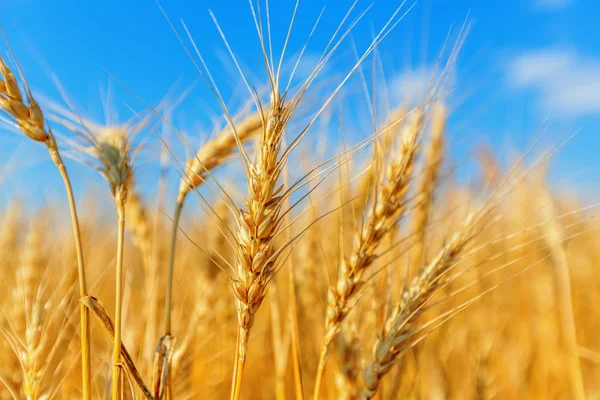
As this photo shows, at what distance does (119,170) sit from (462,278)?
2.71m

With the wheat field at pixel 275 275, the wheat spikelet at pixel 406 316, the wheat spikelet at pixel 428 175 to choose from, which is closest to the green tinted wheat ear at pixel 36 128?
the wheat field at pixel 275 275

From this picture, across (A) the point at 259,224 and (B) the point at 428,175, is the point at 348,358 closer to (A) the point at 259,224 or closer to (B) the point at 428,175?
(A) the point at 259,224

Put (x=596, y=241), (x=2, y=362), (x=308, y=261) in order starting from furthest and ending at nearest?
(x=596, y=241), (x=308, y=261), (x=2, y=362)

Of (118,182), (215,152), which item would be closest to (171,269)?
(118,182)

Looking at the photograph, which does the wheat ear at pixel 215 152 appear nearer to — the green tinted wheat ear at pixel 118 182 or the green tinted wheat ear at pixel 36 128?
the green tinted wheat ear at pixel 118 182

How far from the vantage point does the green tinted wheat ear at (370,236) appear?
42.6 inches

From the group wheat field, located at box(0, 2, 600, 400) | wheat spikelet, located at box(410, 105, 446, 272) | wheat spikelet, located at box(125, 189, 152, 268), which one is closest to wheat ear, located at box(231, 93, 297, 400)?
wheat field, located at box(0, 2, 600, 400)

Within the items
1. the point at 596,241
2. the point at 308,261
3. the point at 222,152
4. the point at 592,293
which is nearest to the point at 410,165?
the point at 222,152

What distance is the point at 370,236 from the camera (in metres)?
1.16

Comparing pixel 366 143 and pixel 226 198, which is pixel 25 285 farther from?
pixel 366 143

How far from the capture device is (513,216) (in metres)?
3.16

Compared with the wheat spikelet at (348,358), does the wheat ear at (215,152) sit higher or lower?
higher

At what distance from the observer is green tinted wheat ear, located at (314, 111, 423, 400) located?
1083 millimetres

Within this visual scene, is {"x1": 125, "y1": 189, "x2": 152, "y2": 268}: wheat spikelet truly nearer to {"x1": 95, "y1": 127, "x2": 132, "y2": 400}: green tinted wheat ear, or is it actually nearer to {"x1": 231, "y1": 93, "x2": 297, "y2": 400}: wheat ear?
{"x1": 95, "y1": 127, "x2": 132, "y2": 400}: green tinted wheat ear
